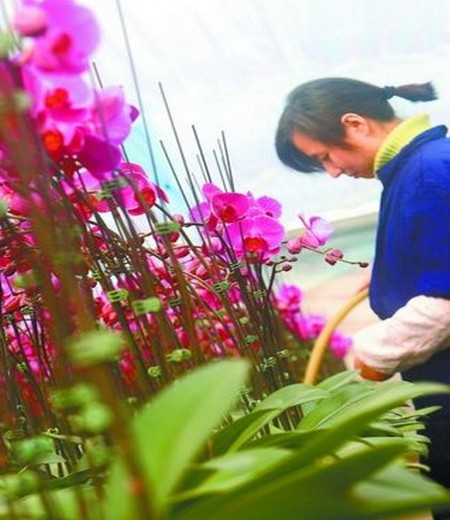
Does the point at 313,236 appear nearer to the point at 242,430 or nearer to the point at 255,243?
the point at 255,243

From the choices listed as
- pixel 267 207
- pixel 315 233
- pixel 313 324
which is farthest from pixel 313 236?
pixel 313 324

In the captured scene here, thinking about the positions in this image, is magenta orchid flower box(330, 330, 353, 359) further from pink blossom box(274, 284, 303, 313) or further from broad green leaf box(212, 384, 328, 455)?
broad green leaf box(212, 384, 328, 455)

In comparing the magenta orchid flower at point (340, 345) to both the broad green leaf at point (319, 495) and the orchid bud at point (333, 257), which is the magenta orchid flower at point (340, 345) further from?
the broad green leaf at point (319, 495)

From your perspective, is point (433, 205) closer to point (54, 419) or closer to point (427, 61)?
point (427, 61)

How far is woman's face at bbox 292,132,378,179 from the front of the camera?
1427mm

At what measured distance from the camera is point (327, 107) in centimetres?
145

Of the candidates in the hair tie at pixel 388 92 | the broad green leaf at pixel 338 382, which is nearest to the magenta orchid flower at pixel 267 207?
the broad green leaf at pixel 338 382

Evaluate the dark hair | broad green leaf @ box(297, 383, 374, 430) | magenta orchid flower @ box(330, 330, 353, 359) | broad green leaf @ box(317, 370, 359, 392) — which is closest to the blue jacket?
the dark hair

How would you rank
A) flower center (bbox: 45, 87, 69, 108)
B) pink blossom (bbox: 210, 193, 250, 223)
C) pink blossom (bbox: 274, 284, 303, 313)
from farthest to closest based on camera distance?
pink blossom (bbox: 274, 284, 303, 313)
pink blossom (bbox: 210, 193, 250, 223)
flower center (bbox: 45, 87, 69, 108)

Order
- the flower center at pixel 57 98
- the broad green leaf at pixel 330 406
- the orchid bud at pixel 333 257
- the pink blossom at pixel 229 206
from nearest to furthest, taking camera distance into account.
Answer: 1. the flower center at pixel 57 98
2. the broad green leaf at pixel 330 406
3. the pink blossom at pixel 229 206
4. the orchid bud at pixel 333 257

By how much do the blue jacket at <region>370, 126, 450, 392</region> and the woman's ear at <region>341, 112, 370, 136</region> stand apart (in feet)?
0.24

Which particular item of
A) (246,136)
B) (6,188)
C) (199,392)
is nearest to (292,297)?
(246,136)

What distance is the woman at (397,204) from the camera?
1264mm

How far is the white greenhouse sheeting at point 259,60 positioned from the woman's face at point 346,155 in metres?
0.14
